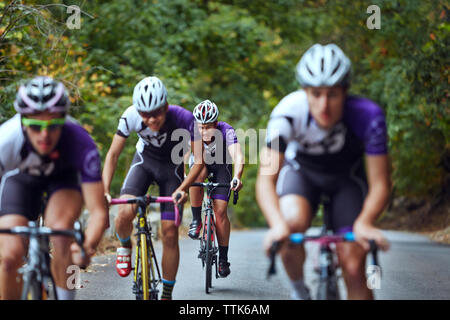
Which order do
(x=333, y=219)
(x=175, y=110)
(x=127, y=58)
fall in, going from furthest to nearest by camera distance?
(x=127, y=58)
(x=175, y=110)
(x=333, y=219)

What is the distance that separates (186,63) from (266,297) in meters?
12.2

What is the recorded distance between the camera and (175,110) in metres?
6.65

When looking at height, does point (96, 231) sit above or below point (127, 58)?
below

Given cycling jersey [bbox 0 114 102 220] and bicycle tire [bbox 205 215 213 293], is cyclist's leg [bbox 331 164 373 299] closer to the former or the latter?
cycling jersey [bbox 0 114 102 220]

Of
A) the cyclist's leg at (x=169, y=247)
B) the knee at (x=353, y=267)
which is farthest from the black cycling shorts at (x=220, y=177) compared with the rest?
the knee at (x=353, y=267)

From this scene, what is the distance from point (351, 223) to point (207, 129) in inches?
181

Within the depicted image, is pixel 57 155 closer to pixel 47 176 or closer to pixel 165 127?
pixel 47 176

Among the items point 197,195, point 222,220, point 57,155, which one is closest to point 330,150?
point 57,155

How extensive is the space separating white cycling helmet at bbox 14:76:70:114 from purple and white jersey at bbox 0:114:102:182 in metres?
0.22

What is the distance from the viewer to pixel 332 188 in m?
4.63

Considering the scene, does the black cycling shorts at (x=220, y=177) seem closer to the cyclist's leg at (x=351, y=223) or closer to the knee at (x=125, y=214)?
the knee at (x=125, y=214)

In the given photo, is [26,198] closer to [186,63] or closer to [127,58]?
[127,58]

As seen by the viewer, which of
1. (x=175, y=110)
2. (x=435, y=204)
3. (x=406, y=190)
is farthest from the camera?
(x=435, y=204)
